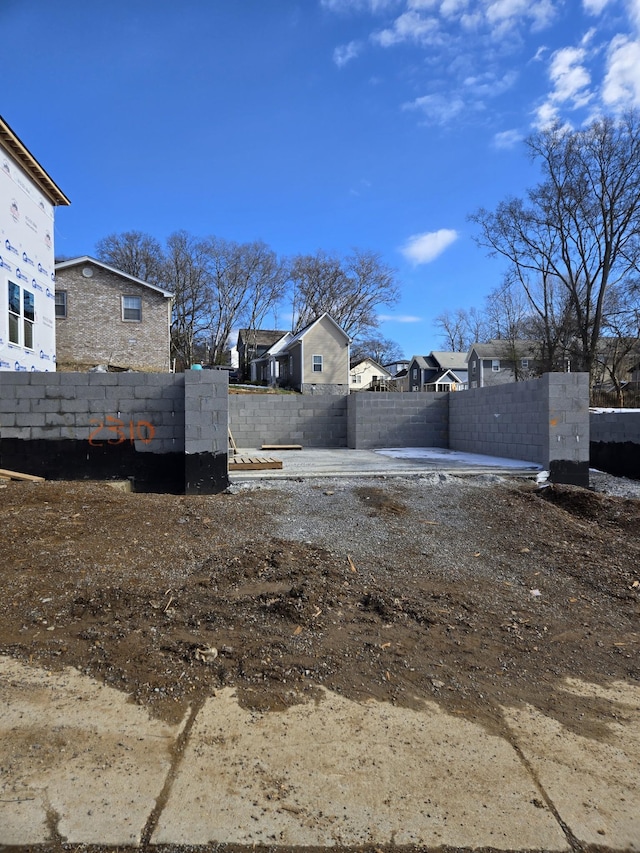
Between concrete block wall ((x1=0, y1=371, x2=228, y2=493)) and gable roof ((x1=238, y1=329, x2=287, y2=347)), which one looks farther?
gable roof ((x1=238, y1=329, x2=287, y2=347))

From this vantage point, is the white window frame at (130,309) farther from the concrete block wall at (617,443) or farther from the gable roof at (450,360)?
the gable roof at (450,360)

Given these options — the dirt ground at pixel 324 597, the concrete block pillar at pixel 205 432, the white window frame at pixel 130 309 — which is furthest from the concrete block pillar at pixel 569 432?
the white window frame at pixel 130 309

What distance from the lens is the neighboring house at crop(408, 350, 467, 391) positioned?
161 feet

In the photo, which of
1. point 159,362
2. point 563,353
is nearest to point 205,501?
point 159,362

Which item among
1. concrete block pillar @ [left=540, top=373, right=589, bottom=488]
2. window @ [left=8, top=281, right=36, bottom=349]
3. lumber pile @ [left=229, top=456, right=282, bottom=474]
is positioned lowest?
lumber pile @ [left=229, top=456, right=282, bottom=474]

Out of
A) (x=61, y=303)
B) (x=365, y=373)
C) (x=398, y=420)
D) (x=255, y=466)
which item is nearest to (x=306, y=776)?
(x=255, y=466)

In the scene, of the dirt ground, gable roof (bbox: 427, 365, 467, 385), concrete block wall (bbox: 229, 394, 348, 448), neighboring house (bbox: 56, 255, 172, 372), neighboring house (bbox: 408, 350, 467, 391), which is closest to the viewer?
the dirt ground

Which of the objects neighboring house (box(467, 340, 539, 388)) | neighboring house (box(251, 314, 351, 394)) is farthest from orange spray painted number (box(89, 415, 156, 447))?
neighboring house (box(467, 340, 539, 388))

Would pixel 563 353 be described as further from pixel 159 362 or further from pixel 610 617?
pixel 610 617

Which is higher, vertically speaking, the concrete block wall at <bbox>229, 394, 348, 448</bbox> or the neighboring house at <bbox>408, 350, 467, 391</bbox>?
the neighboring house at <bbox>408, 350, 467, 391</bbox>

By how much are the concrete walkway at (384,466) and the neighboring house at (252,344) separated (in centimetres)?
3453

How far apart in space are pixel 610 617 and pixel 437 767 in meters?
2.32

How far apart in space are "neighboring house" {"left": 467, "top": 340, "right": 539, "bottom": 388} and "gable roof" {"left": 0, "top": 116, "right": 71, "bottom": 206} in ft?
88.4

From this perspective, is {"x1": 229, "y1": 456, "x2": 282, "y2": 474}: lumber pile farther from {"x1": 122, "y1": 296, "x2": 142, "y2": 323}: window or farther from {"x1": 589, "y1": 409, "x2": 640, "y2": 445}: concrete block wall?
{"x1": 122, "y1": 296, "x2": 142, "y2": 323}: window
